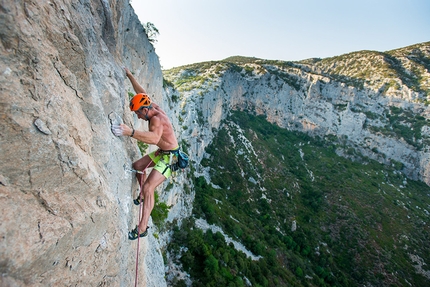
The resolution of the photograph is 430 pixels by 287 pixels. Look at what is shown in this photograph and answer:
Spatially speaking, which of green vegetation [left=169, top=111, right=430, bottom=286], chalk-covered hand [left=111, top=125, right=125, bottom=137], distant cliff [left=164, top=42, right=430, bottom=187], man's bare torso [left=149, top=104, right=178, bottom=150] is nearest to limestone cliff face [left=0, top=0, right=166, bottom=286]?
chalk-covered hand [left=111, top=125, right=125, bottom=137]

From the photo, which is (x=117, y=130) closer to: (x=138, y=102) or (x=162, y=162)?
(x=138, y=102)

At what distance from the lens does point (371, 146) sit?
6969cm

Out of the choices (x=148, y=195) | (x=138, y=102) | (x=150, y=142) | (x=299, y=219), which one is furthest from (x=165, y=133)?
(x=299, y=219)

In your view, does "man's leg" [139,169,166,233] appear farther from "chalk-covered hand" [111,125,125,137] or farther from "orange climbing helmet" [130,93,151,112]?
"orange climbing helmet" [130,93,151,112]

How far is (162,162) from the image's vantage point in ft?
17.8

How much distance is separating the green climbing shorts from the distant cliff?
164 ft

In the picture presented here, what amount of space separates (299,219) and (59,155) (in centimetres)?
5184

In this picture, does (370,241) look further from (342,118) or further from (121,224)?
(121,224)

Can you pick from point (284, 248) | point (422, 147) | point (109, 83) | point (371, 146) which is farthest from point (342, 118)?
point (109, 83)

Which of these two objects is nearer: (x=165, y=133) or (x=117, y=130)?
(x=117, y=130)

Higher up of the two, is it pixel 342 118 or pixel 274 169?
pixel 342 118

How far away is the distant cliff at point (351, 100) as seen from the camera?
64875 mm

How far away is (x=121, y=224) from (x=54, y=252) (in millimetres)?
1600

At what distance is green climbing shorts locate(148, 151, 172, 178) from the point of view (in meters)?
5.31
